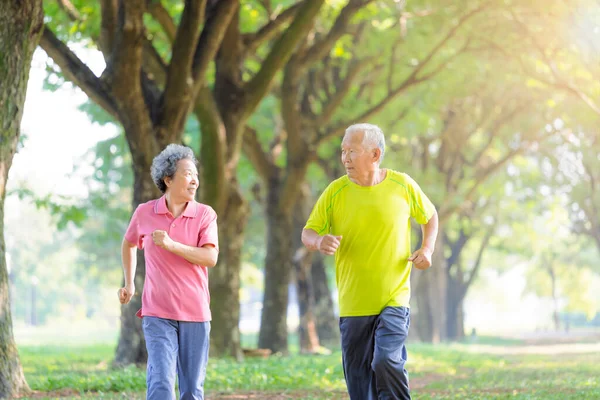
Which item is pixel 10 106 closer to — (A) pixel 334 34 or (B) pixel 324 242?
(B) pixel 324 242

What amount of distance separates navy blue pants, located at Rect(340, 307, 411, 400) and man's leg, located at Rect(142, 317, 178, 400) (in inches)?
45.8

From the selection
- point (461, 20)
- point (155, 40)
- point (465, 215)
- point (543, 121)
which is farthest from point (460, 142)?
point (155, 40)

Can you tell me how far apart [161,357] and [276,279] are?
14143mm

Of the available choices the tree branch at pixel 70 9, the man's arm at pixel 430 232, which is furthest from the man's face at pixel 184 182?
the tree branch at pixel 70 9

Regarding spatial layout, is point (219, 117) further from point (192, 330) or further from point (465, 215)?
point (465, 215)

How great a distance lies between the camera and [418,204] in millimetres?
6406

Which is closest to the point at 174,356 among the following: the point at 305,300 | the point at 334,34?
the point at 334,34

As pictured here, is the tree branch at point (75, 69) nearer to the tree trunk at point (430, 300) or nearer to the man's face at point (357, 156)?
the man's face at point (357, 156)

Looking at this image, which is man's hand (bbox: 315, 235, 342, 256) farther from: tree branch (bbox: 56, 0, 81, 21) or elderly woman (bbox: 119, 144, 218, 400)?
tree branch (bbox: 56, 0, 81, 21)

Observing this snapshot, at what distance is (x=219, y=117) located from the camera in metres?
15.0

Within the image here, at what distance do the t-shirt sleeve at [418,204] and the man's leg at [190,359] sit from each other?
165 cm

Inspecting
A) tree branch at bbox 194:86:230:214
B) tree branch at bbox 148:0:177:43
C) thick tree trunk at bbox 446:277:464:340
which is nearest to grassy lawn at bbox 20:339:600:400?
tree branch at bbox 194:86:230:214

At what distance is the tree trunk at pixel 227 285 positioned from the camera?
52.0ft

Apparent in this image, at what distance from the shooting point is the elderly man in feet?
19.9
